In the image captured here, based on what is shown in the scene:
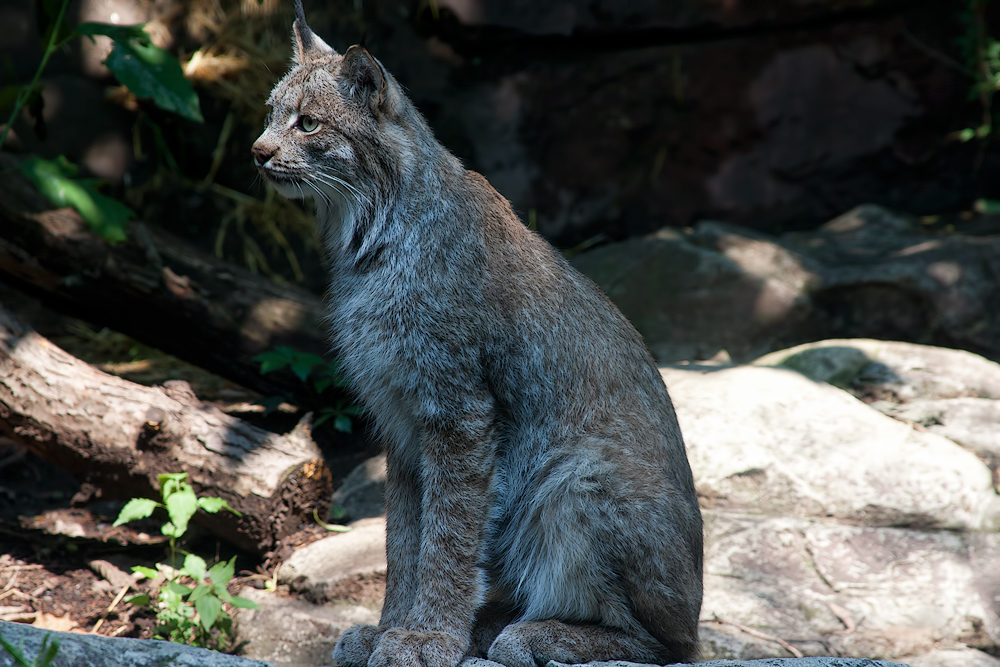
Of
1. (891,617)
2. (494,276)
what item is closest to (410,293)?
(494,276)

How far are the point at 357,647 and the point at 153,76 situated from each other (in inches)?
131

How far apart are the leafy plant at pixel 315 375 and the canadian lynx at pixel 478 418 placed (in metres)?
1.85

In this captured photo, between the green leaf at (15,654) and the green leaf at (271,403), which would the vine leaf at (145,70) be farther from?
the green leaf at (15,654)

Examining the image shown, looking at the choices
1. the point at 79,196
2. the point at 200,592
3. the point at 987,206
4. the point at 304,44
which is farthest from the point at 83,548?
the point at 987,206

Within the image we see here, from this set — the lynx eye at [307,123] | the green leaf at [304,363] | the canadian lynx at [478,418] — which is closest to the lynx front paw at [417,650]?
the canadian lynx at [478,418]

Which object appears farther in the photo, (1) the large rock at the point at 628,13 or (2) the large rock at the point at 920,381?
(1) the large rock at the point at 628,13

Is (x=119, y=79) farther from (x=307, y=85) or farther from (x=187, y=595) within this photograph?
(x=187, y=595)

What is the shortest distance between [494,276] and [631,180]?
15.4ft

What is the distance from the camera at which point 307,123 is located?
130 inches

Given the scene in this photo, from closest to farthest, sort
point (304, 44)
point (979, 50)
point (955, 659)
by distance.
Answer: point (304, 44) → point (955, 659) → point (979, 50)

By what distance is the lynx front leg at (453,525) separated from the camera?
3.12 meters

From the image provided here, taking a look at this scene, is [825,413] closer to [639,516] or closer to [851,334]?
[851,334]

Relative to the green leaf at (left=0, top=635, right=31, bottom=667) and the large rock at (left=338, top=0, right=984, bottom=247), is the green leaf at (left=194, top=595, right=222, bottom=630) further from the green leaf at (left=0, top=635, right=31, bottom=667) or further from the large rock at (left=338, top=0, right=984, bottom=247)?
the large rock at (left=338, top=0, right=984, bottom=247)

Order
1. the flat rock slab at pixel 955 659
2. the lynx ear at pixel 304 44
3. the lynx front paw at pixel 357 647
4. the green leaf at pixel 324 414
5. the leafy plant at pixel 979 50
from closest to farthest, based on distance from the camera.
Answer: the lynx front paw at pixel 357 647 → the lynx ear at pixel 304 44 → the flat rock slab at pixel 955 659 → the green leaf at pixel 324 414 → the leafy plant at pixel 979 50
